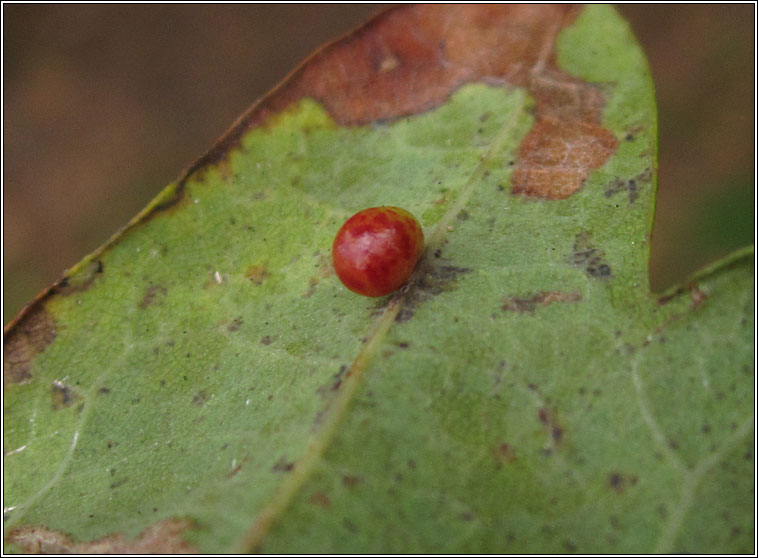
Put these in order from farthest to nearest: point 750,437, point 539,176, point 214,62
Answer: point 214,62 < point 539,176 < point 750,437

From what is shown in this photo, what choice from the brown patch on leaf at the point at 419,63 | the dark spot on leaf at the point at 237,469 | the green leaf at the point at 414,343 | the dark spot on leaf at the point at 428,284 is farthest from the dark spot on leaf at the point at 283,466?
the brown patch on leaf at the point at 419,63

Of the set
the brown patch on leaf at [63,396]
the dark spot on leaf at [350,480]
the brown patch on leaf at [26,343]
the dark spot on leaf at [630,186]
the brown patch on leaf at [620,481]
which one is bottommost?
the brown patch on leaf at [620,481]

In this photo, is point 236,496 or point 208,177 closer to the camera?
point 236,496

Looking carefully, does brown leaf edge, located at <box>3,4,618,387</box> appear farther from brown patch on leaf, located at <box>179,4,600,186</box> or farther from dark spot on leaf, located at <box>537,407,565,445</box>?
dark spot on leaf, located at <box>537,407,565,445</box>

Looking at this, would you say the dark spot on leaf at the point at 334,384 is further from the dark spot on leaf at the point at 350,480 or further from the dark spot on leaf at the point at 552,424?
the dark spot on leaf at the point at 552,424

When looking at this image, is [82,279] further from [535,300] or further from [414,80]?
[535,300]

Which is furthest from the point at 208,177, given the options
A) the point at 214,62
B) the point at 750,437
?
the point at 214,62

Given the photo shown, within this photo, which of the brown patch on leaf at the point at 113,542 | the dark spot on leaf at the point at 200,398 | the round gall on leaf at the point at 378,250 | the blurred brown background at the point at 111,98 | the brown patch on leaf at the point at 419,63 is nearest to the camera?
the brown patch on leaf at the point at 113,542

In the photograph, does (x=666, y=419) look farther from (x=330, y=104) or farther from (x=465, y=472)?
(x=330, y=104)
